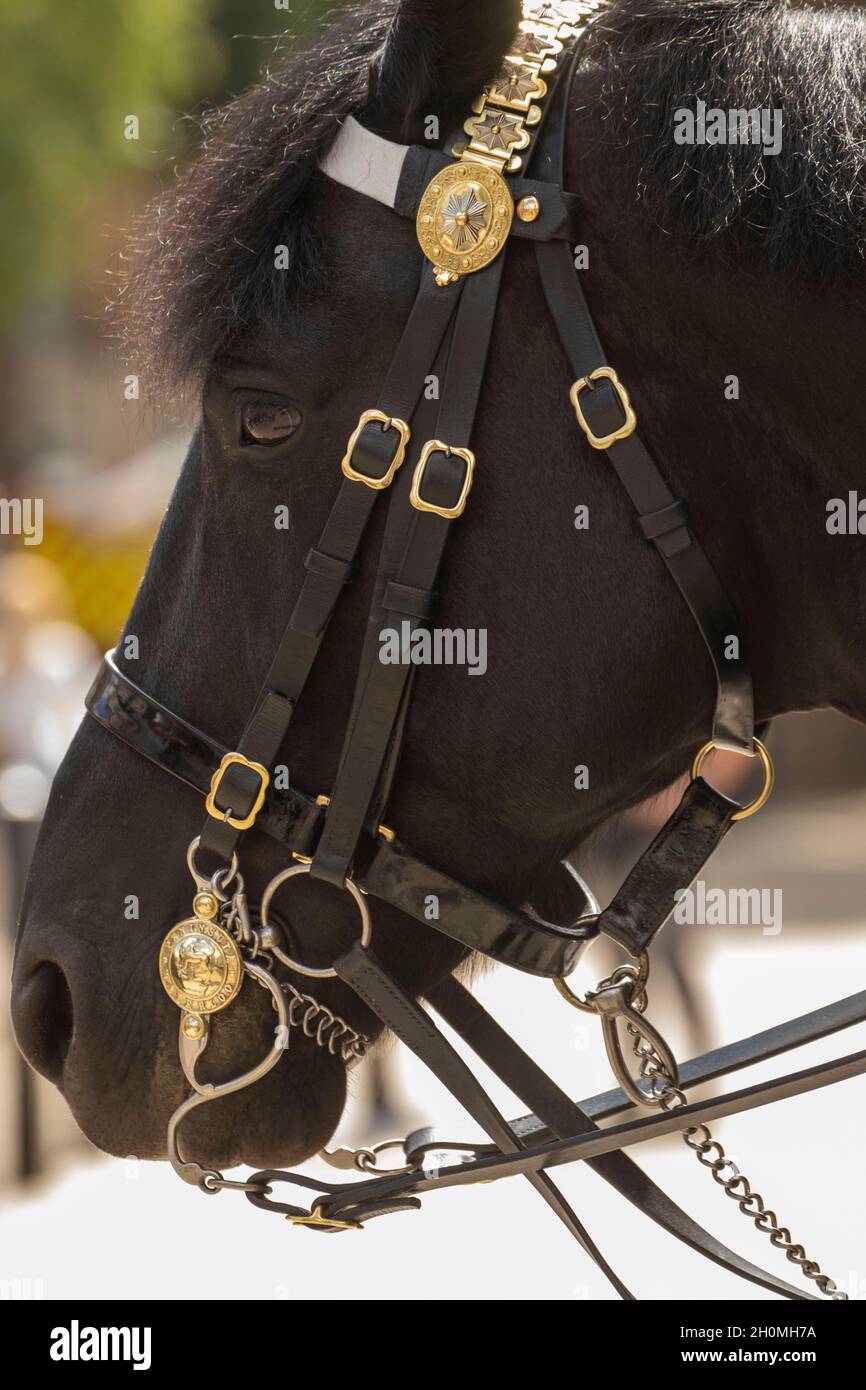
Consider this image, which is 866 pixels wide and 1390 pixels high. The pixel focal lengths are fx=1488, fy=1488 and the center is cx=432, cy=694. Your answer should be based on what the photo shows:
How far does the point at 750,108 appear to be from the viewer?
1866 mm

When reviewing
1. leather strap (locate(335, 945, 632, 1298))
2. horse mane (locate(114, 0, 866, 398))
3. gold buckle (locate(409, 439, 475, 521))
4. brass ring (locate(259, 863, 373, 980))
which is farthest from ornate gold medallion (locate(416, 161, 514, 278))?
leather strap (locate(335, 945, 632, 1298))

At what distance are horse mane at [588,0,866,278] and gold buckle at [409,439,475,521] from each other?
1.27 feet

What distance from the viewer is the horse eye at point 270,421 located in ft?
6.47

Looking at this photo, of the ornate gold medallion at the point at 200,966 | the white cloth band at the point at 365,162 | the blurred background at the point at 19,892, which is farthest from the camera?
the blurred background at the point at 19,892

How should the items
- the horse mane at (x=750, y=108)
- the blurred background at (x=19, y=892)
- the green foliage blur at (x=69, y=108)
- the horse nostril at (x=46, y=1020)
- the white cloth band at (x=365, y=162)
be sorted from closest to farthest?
1. the horse mane at (x=750, y=108)
2. the white cloth band at (x=365, y=162)
3. the horse nostril at (x=46, y=1020)
4. the blurred background at (x=19, y=892)
5. the green foliage blur at (x=69, y=108)

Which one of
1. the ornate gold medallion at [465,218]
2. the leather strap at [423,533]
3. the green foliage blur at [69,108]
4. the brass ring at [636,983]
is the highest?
the green foliage blur at [69,108]

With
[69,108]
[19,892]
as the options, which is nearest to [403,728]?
[19,892]

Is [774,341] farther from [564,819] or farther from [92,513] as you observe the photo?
[92,513]

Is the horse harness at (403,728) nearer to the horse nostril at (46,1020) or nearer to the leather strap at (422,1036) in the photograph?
the leather strap at (422,1036)

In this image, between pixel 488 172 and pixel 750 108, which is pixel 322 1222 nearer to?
pixel 488 172

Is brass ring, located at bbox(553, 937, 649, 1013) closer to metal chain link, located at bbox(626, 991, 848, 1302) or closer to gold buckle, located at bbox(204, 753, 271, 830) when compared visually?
metal chain link, located at bbox(626, 991, 848, 1302)

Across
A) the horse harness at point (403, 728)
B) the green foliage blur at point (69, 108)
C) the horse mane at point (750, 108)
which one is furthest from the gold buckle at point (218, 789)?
the green foliage blur at point (69, 108)

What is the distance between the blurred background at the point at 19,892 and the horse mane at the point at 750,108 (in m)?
0.84

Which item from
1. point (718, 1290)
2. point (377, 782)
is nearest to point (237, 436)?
point (377, 782)
